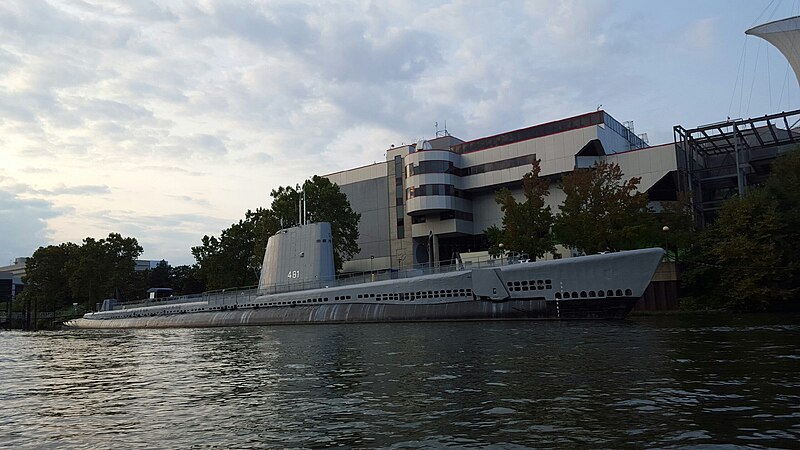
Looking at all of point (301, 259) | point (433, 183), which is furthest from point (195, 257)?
point (301, 259)

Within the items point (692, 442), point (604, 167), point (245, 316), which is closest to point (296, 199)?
point (245, 316)

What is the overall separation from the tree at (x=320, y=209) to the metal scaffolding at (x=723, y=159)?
1365 inches

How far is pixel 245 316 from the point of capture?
43969mm

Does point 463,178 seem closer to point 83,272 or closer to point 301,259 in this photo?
point 301,259

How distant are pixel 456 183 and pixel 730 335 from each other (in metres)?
51.1

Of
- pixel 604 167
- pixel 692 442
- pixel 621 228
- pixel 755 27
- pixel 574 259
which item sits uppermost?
pixel 755 27

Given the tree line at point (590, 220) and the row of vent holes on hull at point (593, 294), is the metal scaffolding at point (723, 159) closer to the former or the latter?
the tree line at point (590, 220)

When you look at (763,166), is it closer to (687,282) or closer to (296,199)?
(687,282)

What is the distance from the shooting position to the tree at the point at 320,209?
6488 cm

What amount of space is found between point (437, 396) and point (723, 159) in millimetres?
62796

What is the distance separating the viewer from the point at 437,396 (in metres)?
11.8

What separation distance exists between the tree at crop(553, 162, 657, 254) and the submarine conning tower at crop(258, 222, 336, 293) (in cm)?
1735

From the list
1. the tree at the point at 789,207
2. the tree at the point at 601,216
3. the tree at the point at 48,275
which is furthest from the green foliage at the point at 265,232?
the tree at the point at 789,207

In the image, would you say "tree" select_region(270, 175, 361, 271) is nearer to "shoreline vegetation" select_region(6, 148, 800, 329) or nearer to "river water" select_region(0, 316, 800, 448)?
"shoreline vegetation" select_region(6, 148, 800, 329)
